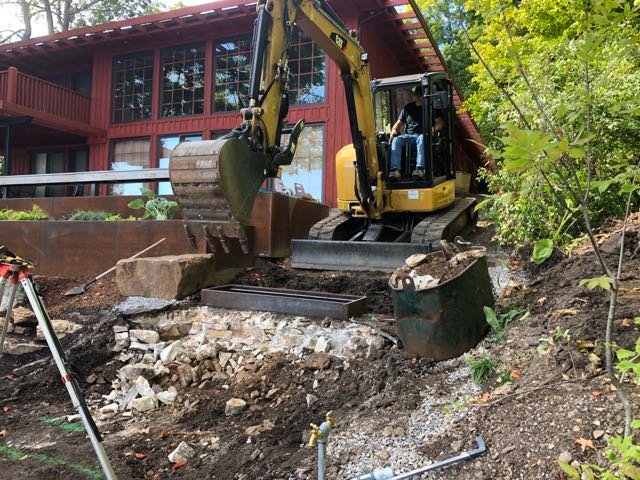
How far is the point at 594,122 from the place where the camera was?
5.12 meters

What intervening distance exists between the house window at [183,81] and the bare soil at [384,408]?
30.2ft

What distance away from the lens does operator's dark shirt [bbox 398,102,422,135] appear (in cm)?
732

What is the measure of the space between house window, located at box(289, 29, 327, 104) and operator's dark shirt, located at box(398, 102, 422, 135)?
14.1 feet

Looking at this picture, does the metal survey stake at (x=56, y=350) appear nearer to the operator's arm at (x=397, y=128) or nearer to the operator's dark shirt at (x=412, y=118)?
the operator's arm at (x=397, y=128)

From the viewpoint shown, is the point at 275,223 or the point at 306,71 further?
the point at 306,71

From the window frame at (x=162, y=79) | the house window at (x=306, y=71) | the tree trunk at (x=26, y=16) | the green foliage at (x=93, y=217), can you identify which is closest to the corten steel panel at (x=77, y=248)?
the green foliage at (x=93, y=217)

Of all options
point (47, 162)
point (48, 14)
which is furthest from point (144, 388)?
point (48, 14)

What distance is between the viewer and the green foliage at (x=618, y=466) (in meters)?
1.68

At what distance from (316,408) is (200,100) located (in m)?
10.9

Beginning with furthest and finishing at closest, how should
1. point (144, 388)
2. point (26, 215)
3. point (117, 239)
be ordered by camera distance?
point (26, 215), point (117, 239), point (144, 388)

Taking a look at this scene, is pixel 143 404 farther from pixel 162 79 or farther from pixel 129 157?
pixel 162 79

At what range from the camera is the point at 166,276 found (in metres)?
6.16

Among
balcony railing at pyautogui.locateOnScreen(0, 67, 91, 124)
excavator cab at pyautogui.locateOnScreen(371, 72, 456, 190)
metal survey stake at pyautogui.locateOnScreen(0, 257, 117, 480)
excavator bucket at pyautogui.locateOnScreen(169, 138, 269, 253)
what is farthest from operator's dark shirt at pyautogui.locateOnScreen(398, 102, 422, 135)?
balcony railing at pyautogui.locateOnScreen(0, 67, 91, 124)

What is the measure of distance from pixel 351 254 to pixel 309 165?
190 inches
